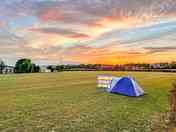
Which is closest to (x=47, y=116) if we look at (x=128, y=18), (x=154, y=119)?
(x=154, y=119)

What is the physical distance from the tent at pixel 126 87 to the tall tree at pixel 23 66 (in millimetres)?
→ 46567

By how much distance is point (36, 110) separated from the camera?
345 inches

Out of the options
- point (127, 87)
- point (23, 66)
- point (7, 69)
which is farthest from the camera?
point (23, 66)

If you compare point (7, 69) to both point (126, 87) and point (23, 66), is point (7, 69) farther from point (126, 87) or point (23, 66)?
point (126, 87)

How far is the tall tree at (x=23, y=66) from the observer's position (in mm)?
58094

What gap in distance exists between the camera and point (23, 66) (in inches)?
2298

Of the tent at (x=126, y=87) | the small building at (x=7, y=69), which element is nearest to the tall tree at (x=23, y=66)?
the small building at (x=7, y=69)

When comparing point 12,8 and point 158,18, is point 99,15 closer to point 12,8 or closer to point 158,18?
point 158,18


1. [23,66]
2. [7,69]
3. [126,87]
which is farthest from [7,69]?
[126,87]

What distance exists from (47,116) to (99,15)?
18.2 metres

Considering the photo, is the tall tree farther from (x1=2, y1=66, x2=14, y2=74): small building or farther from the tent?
the tent

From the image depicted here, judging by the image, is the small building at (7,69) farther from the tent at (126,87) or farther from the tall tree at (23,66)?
the tent at (126,87)

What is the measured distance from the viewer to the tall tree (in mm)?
58094

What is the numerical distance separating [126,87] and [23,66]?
48.6m
